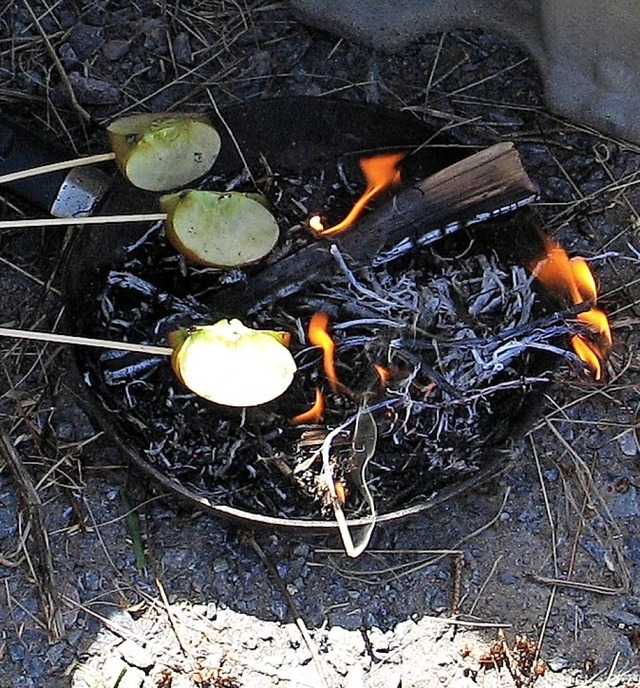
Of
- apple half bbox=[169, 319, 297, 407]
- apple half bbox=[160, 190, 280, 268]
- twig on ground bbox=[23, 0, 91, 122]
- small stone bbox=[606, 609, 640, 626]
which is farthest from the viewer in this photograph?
twig on ground bbox=[23, 0, 91, 122]

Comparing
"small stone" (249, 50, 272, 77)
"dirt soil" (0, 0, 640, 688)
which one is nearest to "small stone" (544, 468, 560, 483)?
A: "dirt soil" (0, 0, 640, 688)

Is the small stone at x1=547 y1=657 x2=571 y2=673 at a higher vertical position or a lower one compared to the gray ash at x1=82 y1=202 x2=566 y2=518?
lower

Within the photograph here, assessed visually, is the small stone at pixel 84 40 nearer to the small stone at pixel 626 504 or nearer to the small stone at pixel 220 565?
the small stone at pixel 220 565

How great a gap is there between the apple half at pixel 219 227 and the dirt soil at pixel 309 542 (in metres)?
0.27

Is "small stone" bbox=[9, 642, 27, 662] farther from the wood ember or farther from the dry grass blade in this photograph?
the wood ember

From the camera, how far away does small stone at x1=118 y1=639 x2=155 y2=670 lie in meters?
1.41

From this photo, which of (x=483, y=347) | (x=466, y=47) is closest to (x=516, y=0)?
(x=466, y=47)

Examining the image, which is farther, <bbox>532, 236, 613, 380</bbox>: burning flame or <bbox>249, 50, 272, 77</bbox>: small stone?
<bbox>249, 50, 272, 77</bbox>: small stone

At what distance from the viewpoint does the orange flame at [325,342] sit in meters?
1.46

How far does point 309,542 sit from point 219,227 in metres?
0.44

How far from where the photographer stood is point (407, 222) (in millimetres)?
1438

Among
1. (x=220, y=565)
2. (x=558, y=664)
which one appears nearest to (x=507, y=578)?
(x=558, y=664)

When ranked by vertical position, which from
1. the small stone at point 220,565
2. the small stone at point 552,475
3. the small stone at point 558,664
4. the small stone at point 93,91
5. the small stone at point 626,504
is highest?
the small stone at point 93,91

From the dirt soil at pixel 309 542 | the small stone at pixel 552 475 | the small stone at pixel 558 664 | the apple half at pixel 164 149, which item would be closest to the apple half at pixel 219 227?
the apple half at pixel 164 149
